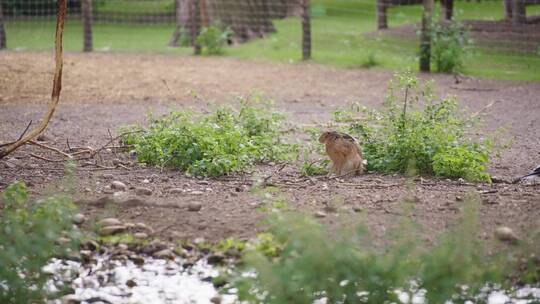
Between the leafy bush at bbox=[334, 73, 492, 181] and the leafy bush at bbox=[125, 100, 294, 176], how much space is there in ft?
2.32

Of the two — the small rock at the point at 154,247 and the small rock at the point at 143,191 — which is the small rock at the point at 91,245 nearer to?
the small rock at the point at 154,247

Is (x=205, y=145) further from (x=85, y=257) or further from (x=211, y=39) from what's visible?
(x=211, y=39)

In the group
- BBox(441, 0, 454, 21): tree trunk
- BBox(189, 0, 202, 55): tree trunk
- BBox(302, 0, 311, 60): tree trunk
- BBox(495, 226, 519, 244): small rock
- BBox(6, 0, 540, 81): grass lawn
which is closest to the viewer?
BBox(495, 226, 519, 244): small rock

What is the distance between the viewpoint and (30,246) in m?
4.17

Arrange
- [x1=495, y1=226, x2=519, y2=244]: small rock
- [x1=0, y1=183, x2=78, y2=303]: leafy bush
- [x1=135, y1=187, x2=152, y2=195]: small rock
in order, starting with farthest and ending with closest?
[x1=135, y1=187, x2=152, y2=195]: small rock < [x1=495, y1=226, x2=519, y2=244]: small rock < [x1=0, y1=183, x2=78, y2=303]: leafy bush

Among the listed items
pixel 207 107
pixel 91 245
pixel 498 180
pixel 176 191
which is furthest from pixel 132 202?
pixel 207 107

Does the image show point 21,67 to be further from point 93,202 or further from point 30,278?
point 30,278

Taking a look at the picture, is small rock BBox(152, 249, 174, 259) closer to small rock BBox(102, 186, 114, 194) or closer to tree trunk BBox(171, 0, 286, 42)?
small rock BBox(102, 186, 114, 194)

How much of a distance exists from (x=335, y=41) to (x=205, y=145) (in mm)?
10882

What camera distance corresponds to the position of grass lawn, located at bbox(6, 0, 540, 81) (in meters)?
13.9

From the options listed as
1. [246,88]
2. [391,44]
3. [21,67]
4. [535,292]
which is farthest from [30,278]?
[391,44]

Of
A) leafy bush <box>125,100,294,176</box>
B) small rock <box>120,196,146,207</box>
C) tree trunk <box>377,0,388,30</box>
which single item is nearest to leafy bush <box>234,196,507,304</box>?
small rock <box>120,196,146,207</box>

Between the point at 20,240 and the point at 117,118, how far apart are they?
5649 mm

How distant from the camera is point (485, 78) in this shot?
1287 cm
